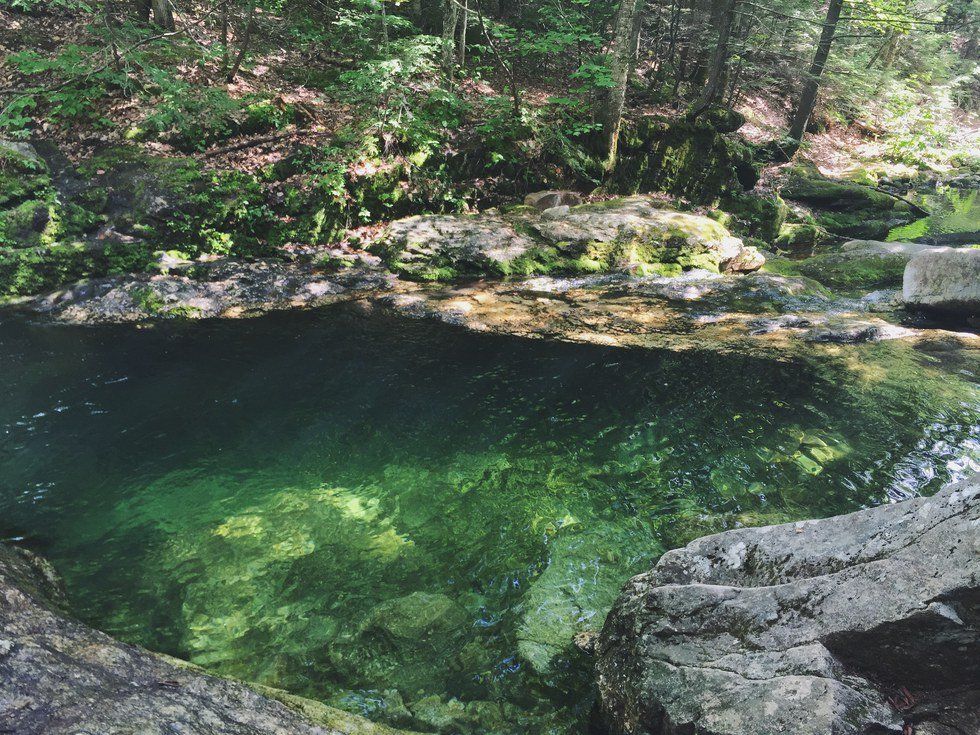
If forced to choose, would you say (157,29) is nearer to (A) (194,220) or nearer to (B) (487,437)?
(A) (194,220)

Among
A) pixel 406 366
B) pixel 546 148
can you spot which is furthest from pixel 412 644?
pixel 546 148

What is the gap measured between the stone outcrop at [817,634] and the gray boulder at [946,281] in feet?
26.6

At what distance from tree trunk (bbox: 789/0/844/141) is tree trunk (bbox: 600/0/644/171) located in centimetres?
702

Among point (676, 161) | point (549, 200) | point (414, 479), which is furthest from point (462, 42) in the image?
point (414, 479)

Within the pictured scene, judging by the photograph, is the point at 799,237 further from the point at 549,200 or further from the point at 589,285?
the point at 589,285

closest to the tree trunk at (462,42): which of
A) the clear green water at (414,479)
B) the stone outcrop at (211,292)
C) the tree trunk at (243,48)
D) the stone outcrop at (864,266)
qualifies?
the tree trunk at (243,48)

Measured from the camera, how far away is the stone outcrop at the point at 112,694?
217cm

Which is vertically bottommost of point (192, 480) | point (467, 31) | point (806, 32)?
point (192, 480)

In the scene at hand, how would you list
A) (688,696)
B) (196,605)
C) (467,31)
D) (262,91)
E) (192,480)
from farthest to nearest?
1. (467,31)
2. (262,91)
3. (192,480)
4. (196,605)
5. (688,696)

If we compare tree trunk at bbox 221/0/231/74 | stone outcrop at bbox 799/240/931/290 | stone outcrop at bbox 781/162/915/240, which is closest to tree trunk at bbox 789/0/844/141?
stone outcrop at bbox 781/162/915/240

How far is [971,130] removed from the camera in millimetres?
30078

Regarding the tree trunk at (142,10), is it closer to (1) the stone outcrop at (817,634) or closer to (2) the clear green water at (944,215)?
(1) the stone outcrop at (817,634)

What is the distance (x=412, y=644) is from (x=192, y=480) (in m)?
3.06

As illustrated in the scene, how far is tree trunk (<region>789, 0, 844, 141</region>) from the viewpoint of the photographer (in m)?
17.2
